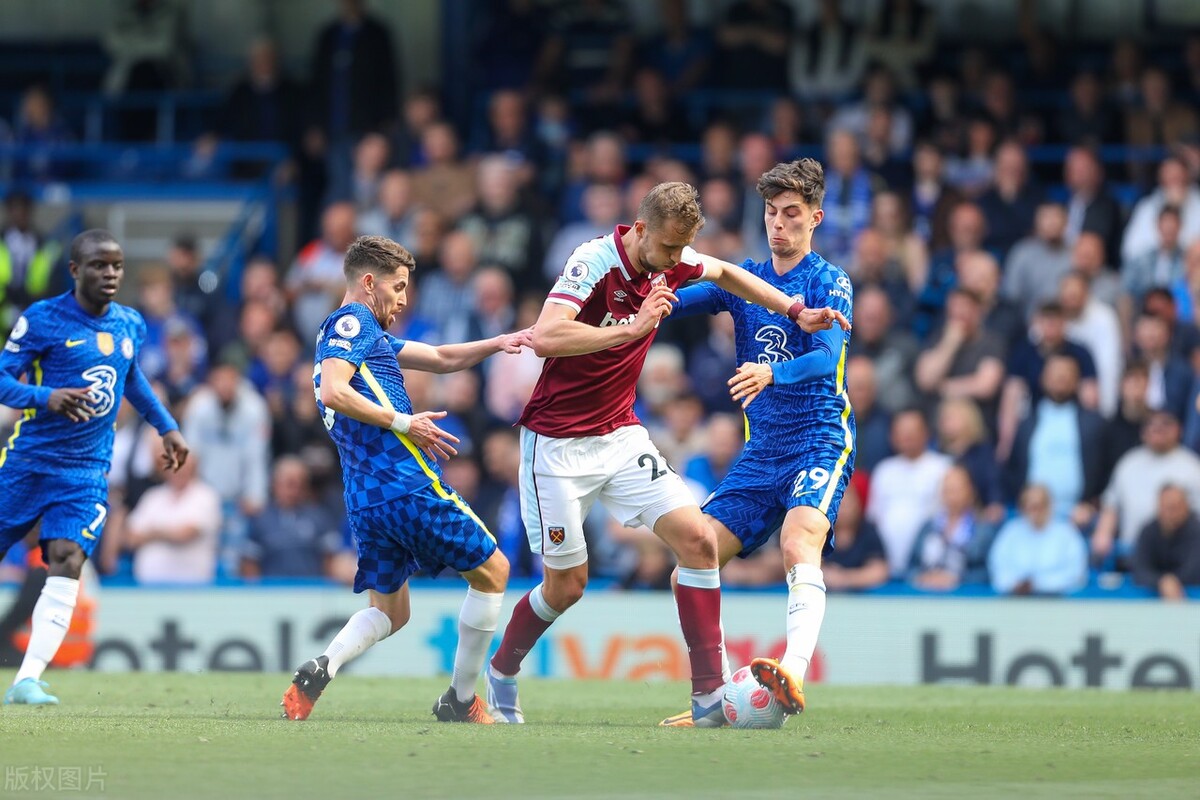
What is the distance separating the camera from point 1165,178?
14398 millimetres

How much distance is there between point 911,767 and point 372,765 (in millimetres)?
1995

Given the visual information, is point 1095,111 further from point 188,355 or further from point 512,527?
point 188,355

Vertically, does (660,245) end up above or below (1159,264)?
below

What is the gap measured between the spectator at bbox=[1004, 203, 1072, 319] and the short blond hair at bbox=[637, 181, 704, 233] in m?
7.27

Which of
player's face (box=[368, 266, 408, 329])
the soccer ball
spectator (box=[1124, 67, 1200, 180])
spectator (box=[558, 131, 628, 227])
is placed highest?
spectator (box=[1124, 67, 1200, 180])

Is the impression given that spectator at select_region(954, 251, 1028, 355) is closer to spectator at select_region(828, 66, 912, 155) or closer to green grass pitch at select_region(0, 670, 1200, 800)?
spectator at select_region(828, 66, 912, 155)

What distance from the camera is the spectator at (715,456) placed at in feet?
Answer: 43.9

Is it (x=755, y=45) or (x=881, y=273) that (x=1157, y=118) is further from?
(x=755, y=45)

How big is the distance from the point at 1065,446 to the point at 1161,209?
2339mm

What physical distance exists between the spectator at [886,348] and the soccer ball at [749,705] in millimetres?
6304

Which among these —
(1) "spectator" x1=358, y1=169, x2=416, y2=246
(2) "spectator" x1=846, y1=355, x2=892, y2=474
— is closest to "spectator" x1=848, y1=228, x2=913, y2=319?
(2) "spectator" x1=846, y1=355, x2=892, y2=474

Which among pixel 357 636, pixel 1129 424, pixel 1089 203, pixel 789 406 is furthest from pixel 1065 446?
pixel 357 636

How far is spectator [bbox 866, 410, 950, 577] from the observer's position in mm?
13281

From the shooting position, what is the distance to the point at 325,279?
16188 mm
